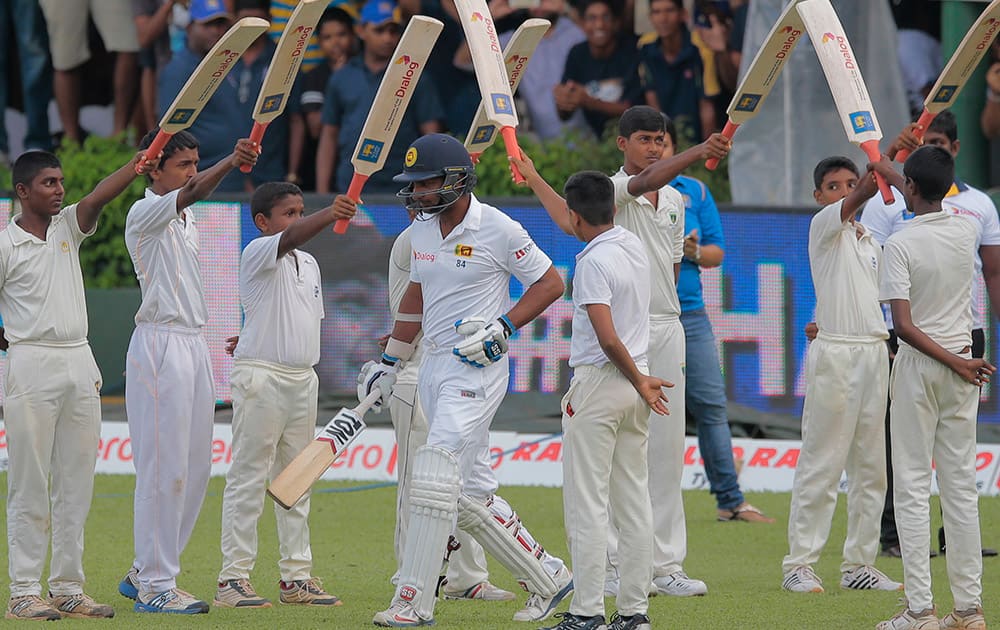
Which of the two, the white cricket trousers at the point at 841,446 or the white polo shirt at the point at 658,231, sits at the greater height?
the white polo shirt at the point at 658,231

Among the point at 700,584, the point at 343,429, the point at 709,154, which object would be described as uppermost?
the point at 709,154

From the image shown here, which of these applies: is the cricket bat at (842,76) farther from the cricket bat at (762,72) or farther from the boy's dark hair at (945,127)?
the boy's dark hair at (945,127)

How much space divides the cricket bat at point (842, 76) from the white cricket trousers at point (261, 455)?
9.17ft

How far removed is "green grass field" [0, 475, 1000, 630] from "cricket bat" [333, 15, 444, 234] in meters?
1.99

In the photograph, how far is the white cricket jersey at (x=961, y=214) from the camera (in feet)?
24.2

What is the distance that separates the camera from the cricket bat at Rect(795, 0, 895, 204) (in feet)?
23.1

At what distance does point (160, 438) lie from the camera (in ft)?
23.8

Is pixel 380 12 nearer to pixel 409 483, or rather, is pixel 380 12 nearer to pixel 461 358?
pixel 409 483

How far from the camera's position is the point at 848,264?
7840 millimetres

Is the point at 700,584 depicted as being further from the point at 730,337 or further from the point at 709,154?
the point at 730,337

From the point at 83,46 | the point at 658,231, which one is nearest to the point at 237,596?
the point at 658,231

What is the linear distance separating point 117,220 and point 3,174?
148cm

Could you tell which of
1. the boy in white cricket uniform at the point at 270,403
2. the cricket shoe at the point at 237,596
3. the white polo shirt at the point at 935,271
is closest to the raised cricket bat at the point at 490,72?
the boy in white cricket uniform at the point at 270,403

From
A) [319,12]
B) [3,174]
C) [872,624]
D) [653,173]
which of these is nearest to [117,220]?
[3,174]
